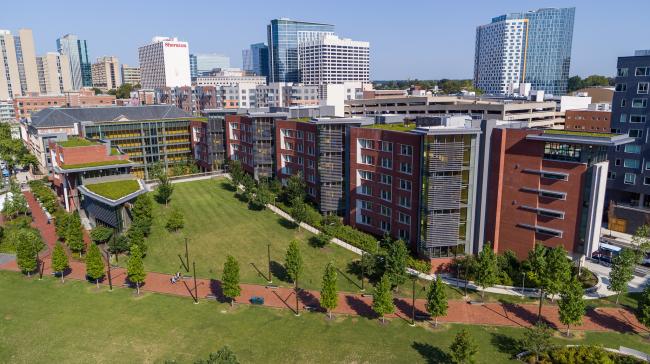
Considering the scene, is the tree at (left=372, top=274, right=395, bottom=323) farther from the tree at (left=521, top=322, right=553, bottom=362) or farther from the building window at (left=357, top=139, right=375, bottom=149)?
the building window at (left=357, top=139, right=375, bottom=149)

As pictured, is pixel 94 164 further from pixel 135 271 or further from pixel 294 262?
pixel 294 262

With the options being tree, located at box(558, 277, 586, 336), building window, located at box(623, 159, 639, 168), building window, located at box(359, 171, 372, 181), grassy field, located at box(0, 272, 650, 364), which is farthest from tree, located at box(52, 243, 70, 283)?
building window, located at box(623, 159, 639, 168)

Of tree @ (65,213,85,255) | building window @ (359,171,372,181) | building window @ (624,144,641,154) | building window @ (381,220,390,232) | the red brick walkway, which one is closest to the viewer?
the red brick walkway

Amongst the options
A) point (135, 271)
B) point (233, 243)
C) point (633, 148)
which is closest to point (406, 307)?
point (233, 243)

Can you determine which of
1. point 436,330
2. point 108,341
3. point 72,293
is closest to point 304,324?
point 436,330

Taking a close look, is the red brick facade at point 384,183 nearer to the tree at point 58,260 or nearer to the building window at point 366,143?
the building window at point 366,143
